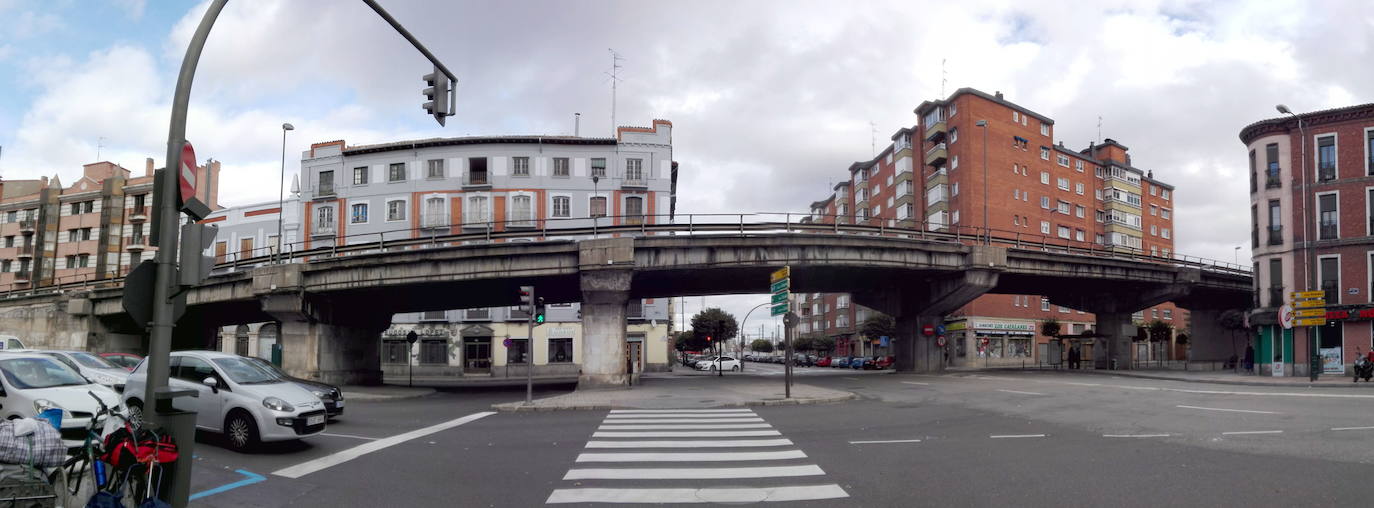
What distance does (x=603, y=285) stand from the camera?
26266 mm

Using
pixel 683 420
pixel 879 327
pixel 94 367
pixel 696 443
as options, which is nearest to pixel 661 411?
pixel 683 420

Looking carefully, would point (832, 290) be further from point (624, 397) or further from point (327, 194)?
point (327, 194)

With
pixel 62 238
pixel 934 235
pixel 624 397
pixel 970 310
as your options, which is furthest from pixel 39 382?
pixel 62 238

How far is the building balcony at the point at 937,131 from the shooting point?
67938mm

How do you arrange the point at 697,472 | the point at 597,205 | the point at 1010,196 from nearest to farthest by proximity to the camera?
the point at 697,472 < the point at 597,205 < the point at 1010,196

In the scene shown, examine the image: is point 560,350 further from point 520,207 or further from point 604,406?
point 604,406

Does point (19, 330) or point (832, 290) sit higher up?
point (832, 290)

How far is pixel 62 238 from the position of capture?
232 feet

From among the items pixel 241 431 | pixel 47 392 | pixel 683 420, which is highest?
pixel 47 392

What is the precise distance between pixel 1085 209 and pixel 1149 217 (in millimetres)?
13650

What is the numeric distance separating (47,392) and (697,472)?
8.92m

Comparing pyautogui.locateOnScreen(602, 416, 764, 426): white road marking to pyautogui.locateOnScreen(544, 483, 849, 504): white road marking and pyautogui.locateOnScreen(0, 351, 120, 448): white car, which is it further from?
pyautogui.locateOnScreen(0, 351, 120, 448): white car

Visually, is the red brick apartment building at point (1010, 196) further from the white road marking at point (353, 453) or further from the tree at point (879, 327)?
the white road marking at point (353, 453)

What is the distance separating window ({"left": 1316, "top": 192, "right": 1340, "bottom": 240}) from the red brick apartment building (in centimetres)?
2304
